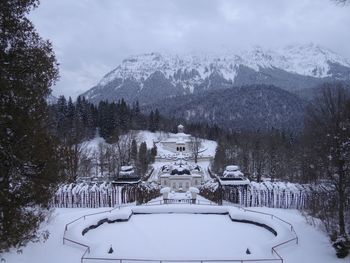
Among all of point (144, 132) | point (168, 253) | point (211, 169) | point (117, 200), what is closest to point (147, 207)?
point (117, 200)

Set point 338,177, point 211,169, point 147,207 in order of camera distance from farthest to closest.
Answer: point 211,169, point 147,207, point 338,177

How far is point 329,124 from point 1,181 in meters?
17.5

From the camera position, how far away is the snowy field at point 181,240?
2027cm

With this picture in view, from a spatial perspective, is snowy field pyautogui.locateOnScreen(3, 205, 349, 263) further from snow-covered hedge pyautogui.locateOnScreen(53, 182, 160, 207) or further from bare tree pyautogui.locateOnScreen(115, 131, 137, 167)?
bare tree pyautogui.locateOnScreen(115, 131, 137, 167)

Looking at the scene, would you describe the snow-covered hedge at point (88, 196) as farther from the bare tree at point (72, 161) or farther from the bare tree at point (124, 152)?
the bare tree at point (124, 152)


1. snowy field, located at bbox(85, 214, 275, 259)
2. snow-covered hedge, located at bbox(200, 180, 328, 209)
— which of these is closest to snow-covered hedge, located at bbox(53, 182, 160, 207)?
snowy field, located at bbox(85, 214, 275, 259)

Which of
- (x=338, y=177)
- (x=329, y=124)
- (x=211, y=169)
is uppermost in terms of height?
(x=329, y=124)

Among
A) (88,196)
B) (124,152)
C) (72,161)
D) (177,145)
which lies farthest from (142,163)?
(88,196)

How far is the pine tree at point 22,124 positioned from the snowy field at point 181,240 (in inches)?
188

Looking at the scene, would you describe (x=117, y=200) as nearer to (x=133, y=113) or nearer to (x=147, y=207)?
(x=147, y=207)

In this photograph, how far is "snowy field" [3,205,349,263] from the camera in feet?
66.5

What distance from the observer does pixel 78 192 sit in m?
35.4

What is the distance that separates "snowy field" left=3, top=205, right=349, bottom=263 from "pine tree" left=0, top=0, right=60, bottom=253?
4.77 meters

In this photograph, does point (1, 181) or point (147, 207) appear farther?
point (147, 207)
